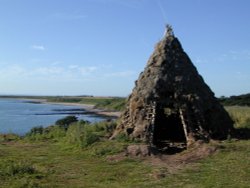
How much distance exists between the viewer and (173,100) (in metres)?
16.5

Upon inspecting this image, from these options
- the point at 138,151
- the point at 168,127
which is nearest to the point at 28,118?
the point at 168,127

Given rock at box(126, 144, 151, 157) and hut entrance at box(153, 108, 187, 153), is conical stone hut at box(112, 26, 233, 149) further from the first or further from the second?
rock at box(126, 144, 151, 157)

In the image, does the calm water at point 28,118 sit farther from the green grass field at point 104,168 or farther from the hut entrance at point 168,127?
the green grass field at point 104,168

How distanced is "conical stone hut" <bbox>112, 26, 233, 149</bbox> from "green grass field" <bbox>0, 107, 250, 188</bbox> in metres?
1.03

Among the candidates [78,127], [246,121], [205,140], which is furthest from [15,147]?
[246,121]

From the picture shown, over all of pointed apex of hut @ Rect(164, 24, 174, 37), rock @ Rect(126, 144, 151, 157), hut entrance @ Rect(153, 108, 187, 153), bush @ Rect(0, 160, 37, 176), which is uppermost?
pointed apex of hut @ Rect(164, 24, 174, 37)

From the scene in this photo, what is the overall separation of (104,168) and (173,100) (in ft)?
17.7

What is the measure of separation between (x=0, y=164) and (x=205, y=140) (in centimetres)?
683

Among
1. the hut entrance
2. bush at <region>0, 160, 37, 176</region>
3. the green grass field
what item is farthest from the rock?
the hut entrance

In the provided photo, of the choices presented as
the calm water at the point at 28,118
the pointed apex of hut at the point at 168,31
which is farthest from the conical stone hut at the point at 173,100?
Answer: the calm water at the point at 28,118

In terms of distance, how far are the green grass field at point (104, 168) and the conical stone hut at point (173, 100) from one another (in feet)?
3.38

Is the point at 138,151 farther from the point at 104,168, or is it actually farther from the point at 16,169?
the point at 16,169

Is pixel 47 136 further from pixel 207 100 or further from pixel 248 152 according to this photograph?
pixel 248 152

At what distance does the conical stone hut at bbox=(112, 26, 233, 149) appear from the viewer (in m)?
15.9
